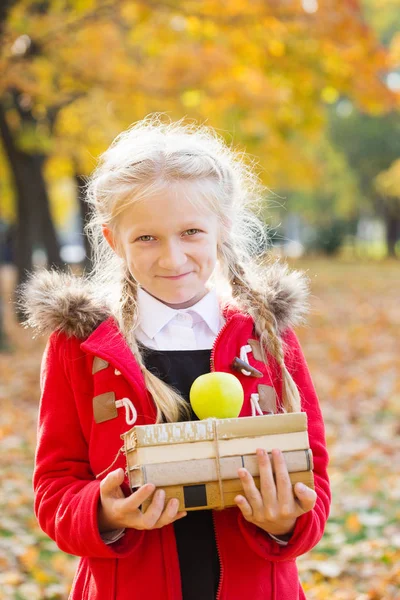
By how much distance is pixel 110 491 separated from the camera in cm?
179

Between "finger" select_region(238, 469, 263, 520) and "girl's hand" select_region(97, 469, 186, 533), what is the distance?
15 centimetres

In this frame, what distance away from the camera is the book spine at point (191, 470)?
5.46 feet

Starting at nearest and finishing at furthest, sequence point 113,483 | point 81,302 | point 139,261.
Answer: point 113,483
point 139,261
point 81,302

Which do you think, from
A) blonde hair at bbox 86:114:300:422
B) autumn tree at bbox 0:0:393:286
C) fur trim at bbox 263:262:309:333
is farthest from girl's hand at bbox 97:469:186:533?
autumn tree at bbox 0:0:393:286

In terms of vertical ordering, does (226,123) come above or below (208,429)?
above

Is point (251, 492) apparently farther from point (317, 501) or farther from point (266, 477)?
point (317, 501)

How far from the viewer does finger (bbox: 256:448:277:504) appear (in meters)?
1.69

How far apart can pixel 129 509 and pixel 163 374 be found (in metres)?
0.44

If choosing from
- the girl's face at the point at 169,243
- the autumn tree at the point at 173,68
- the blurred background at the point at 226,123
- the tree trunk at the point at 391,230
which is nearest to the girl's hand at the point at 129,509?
the girl's face at the point at 169,243

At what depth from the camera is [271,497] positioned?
171 centimetres

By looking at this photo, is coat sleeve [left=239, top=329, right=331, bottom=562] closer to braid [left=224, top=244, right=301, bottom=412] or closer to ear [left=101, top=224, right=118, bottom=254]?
braid [left=224, top=244, right=301, bottom=412]

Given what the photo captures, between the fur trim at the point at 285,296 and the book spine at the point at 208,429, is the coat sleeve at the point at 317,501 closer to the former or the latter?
the fur trim at the point at 285,296

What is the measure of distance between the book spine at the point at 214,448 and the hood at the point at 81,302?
0.48 metres

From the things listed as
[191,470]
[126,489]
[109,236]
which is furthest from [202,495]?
[109,236]
